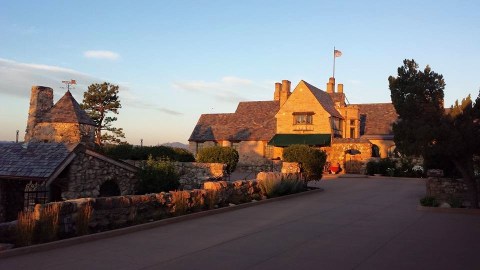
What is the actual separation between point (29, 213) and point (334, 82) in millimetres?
52216

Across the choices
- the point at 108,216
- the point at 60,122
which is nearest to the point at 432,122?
the point at 108,216

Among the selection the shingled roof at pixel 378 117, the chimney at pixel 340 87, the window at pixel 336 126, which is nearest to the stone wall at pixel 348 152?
the window at pixel 336 126

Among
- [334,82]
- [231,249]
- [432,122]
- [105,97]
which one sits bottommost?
[231,249]

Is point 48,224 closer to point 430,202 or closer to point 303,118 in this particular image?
A: point 430,202

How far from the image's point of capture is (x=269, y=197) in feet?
63.5

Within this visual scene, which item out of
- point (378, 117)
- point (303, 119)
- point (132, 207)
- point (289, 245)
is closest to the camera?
point (289, 245)

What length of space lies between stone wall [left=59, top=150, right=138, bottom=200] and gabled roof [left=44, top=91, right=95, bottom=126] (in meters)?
11.3

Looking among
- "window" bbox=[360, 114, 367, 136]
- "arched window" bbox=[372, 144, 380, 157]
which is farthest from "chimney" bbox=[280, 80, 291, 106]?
"arched window" bbox=[372, 144, 380, 157]

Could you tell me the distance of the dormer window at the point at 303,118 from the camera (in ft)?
153

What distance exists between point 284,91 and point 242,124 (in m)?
6.28

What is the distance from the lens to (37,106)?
3198 cm

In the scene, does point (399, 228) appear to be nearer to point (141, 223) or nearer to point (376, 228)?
point (376, 228)

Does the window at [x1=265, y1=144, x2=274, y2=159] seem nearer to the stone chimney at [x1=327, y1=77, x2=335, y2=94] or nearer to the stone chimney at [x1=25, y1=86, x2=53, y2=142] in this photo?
the stone chimney at [x1=327, y1=77, x2=335, y2=94]

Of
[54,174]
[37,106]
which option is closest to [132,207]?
[54,174]
